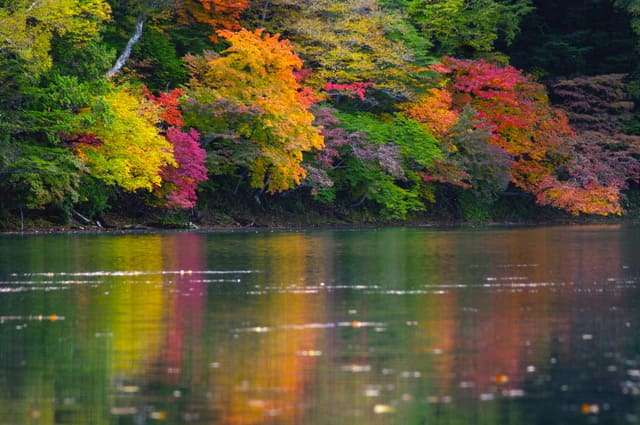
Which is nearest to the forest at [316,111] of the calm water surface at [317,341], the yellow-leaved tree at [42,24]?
the yellow-leaved tree at [42,24]

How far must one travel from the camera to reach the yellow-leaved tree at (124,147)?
48.8 m

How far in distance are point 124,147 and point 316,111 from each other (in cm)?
964

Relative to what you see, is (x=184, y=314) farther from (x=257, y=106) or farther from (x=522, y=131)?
(x=522, y=131)

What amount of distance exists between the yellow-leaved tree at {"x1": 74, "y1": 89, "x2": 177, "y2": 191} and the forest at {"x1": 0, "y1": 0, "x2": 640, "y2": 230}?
0.07 m

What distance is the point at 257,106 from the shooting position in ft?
175

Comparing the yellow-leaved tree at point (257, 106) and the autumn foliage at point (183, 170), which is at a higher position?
the yellow-leaved tree at point (257, 106)

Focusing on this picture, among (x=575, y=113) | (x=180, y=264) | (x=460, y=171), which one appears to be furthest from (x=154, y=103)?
(x=575, y=113)

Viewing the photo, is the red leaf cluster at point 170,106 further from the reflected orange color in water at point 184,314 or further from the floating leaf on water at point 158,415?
the floating leaf on water at point 158,415

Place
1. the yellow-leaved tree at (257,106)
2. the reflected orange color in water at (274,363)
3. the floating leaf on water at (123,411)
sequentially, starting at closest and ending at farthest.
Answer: the floating leaf on water at (123,411)
the reflected orange color in water at (274,363)
the yellow-leaved tree at (257,106)

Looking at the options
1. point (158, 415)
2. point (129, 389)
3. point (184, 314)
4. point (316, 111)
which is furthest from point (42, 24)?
point (158, 415)

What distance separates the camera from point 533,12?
74.1m

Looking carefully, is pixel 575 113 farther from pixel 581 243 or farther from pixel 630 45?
pixel 581 243

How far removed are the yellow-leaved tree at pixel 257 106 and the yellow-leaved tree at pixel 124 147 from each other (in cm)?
361

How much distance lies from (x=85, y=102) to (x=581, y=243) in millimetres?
15475
